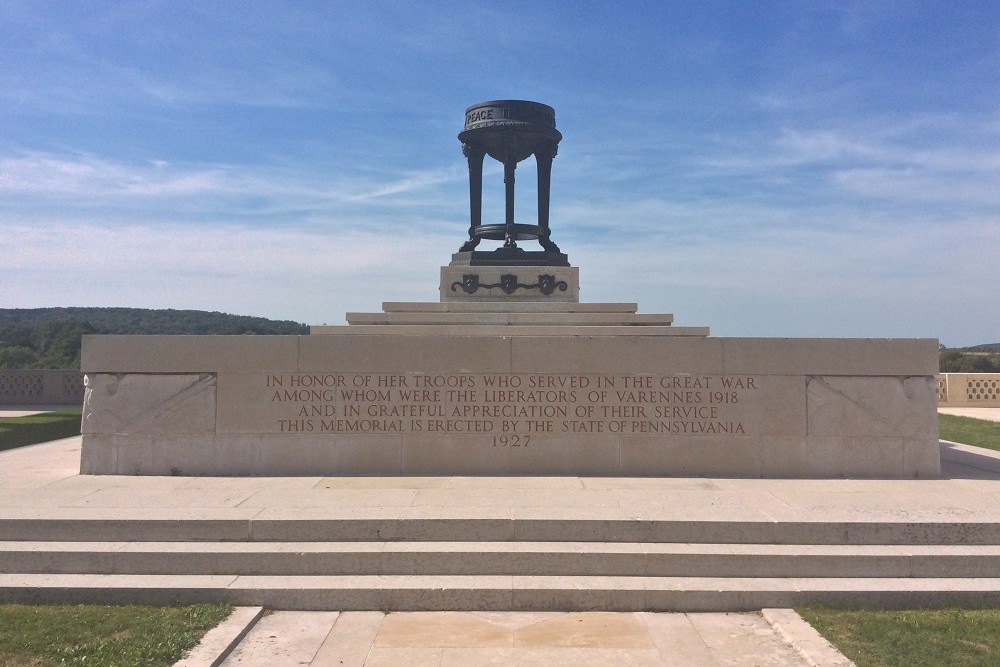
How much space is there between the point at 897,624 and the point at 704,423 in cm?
391

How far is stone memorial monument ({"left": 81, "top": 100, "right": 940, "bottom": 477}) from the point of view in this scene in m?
9.23

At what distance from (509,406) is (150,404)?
4.62 metres

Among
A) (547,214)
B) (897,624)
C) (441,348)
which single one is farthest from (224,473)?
(547,214)

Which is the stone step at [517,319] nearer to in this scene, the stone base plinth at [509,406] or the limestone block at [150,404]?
the stone base plinth at [509,406]

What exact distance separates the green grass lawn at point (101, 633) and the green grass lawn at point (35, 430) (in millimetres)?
9264

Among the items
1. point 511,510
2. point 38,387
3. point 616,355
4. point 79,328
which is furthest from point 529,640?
point 79,328

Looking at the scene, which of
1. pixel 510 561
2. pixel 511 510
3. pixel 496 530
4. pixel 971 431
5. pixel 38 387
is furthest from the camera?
pixel 38 387

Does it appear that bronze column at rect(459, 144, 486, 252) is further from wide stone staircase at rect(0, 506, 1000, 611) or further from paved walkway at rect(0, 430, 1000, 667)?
wide stone staircase at rect(0, 506, 1000, 611)

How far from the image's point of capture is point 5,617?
5582 millimetres

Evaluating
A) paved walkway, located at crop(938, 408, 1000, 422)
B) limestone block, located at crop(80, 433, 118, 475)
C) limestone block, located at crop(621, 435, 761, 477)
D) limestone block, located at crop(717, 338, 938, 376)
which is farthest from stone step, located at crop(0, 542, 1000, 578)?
paved walkway, located at crop(938, 408, 1000, 422)

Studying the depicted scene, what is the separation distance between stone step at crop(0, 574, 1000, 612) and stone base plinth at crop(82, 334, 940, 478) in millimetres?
3210

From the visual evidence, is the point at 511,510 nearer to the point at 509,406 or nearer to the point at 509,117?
the point at 509,406

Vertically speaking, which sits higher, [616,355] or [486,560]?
[616,355]

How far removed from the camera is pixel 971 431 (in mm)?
16500
